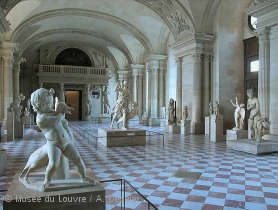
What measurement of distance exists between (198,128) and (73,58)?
19813 millimetres

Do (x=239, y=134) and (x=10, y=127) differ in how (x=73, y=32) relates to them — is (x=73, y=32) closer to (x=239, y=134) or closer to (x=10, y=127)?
(x=10, y=127)

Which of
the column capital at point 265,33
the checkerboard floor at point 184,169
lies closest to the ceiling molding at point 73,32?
the checkerboard floor at point 184,169

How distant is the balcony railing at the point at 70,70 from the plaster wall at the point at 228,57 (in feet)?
57.5

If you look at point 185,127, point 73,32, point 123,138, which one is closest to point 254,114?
point 123,138

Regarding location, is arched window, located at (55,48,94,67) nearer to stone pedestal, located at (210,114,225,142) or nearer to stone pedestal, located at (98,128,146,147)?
stone pedestal, located at (98,128,146,147)

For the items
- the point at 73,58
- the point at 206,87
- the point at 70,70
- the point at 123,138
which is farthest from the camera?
the point at 73,58

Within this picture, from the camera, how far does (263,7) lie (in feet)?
34.8

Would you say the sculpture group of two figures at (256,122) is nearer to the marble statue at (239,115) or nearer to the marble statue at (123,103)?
the marble statue at (239,115)

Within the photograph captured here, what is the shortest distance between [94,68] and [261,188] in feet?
86.8

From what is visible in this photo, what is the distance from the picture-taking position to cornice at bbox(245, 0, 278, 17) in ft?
33.6

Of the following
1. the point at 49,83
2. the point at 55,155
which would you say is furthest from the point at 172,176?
the point at 49,83

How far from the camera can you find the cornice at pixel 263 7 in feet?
33.6

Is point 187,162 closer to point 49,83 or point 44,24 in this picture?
point 44,24

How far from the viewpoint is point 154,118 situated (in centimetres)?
2156
